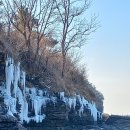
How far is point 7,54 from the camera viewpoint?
29.7 metres

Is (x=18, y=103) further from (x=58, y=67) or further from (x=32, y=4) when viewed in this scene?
(x=58, y=67)

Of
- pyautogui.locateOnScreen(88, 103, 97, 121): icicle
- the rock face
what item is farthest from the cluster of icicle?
pyautogui.locateOnScreen(88, 103, 97, 121): icicle

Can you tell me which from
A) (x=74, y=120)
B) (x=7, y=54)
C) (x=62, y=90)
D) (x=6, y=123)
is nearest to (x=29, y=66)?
(x=62, y=90)

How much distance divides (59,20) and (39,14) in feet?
19.2

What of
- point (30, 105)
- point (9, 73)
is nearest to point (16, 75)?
point (9, 73)

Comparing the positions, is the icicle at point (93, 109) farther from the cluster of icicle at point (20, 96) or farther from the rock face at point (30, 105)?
the cluster of icicle at point (20, 96)

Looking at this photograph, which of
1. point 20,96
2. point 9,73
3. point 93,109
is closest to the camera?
point 9,73

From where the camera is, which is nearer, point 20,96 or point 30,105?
point 20,96

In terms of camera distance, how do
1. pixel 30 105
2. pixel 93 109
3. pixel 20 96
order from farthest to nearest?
1. pixel 93 109
2. pixel 30 105
3. pixel 20 96

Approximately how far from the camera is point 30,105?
3434cm

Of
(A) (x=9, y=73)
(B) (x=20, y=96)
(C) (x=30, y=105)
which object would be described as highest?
(A) (x=9, y=73)

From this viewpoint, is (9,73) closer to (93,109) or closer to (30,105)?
Answer: (30,105)

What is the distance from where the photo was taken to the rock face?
93.4 feet

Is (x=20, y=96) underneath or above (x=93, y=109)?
underneath
